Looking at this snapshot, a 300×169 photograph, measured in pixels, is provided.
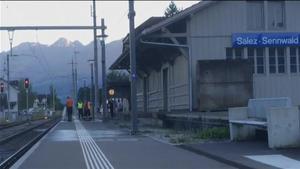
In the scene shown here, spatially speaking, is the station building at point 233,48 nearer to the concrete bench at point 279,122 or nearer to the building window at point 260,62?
the building window at point 260,62

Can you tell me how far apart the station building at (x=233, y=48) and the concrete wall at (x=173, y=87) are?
12cm

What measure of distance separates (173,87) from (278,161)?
84.2ft

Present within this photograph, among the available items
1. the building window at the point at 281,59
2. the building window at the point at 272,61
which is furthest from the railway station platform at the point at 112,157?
the building window at the point at 281,59

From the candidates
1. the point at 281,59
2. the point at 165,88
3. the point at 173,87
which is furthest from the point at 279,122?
the point at 165,88

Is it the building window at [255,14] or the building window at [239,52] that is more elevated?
the building window at [255,14]

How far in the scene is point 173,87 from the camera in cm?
4041

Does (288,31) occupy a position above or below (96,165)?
above

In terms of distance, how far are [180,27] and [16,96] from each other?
285 ft

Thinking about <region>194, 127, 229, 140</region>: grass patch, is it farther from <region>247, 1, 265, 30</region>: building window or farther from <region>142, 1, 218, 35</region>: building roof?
<region>247, 1, 265, 30</region>: building window

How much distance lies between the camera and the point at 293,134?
17531 millimetres

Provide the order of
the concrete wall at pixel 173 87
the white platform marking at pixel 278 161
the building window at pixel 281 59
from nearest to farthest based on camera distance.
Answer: the white platform marking at pixel 278 161, the building window at pixel 281 59, the concrete wall at pixel 173 87

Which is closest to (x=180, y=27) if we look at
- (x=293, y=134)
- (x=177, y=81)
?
(x=177, y=81)

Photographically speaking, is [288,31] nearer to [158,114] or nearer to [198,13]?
[198,13]

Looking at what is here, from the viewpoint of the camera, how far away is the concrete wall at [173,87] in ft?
122
